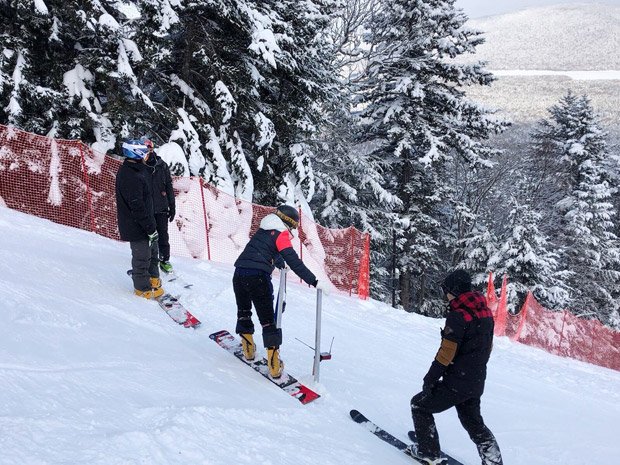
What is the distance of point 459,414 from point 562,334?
40.7 feet

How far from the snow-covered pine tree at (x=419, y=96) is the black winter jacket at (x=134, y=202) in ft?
50.8

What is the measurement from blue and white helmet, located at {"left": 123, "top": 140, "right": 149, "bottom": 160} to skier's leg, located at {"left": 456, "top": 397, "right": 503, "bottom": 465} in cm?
434

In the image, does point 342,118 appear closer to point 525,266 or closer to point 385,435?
point 525,266

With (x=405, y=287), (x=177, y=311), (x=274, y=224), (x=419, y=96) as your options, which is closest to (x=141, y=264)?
(x=177, y=311)

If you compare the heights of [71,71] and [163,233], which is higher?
[71,71]

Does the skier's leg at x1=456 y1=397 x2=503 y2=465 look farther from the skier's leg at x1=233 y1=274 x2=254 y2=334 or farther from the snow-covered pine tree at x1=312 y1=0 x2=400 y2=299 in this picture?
the snow-covered pine tree at x1=312 y1=0 x2=400 y2=299

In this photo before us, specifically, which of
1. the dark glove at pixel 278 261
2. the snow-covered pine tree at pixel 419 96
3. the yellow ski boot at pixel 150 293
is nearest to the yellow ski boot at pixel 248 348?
the dark glove at pixel 278 261

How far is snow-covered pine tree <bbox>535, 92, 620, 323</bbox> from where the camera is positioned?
28.5 metres

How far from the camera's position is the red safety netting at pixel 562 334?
14.0 m

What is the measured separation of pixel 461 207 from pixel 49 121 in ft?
61.9

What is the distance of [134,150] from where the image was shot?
5.75m

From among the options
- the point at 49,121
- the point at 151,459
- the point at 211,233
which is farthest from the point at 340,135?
the point at 151,459

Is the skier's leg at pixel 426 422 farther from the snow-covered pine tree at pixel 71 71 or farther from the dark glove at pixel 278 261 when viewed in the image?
the snow-covered pine tree at pixel 71 71

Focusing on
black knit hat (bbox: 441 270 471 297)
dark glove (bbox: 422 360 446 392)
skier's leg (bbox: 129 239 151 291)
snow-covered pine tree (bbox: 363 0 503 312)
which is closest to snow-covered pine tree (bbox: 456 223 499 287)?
snow-covered pine tree (bbox: 363 0 503 312)
